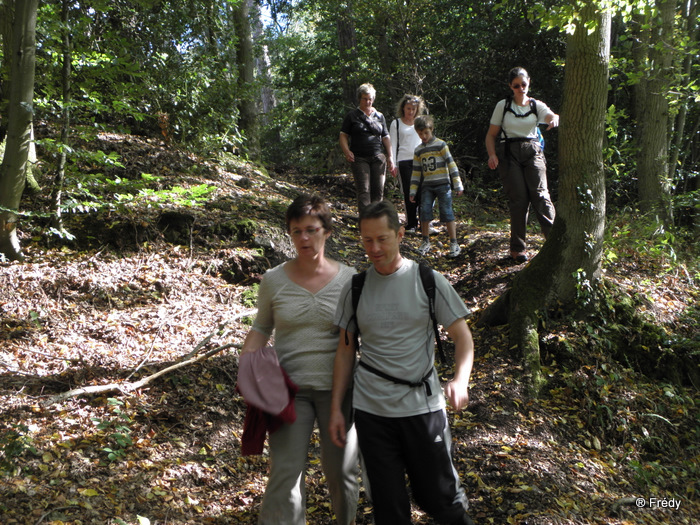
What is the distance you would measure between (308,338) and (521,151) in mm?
4841

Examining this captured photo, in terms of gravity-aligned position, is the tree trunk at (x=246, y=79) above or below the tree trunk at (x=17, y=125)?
above

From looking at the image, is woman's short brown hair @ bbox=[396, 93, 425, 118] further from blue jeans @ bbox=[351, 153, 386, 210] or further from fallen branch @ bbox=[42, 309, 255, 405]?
fallen branch @ bbox=[42, 309, 255, 405]

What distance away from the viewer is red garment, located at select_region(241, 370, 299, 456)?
2954 millimetres

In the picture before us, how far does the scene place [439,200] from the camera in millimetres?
8414

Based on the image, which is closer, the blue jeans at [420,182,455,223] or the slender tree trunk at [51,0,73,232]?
the slender tree trunk at [51,0,73,232]

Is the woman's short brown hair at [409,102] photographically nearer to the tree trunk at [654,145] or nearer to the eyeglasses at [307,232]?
the tree trunk at [654,145]

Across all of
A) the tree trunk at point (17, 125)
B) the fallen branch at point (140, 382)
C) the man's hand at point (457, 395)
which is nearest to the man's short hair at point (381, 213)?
the man's hand at point (457, 395)

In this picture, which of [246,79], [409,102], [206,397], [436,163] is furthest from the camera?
[246,79]

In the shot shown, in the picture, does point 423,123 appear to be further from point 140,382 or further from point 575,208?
point 140,382

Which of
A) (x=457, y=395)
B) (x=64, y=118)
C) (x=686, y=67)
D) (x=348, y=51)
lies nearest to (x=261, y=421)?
(x=457, y=395)

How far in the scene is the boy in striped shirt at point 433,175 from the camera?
8156mm

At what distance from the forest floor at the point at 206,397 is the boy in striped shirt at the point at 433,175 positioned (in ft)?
2.77

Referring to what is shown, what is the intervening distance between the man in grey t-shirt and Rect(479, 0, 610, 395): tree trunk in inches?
121

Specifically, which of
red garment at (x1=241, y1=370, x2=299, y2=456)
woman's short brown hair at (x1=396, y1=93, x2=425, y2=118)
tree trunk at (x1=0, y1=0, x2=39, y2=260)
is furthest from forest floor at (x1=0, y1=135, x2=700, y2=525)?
woman's short brown hair at (x1=396, y1=93, x2=425, y2=118)
